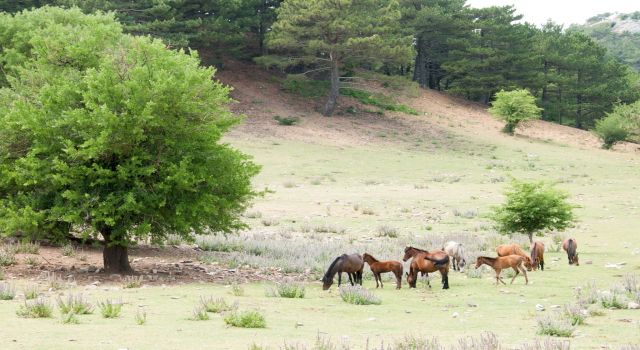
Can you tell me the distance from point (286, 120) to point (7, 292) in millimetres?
42750

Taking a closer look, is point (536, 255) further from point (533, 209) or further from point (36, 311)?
point (36, 311)

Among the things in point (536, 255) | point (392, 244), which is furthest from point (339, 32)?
point (536, 255)

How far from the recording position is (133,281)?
14375 millimetres

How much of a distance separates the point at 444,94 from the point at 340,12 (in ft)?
86.8

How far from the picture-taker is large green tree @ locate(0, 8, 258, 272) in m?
→ 14.6

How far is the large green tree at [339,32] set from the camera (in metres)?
53.2

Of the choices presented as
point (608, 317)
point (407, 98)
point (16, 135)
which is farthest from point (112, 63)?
point (407, 98)

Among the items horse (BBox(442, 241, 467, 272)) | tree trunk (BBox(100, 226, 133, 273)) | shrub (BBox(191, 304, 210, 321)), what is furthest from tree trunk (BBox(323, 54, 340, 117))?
shrub (BBox(191, 304, 210, 321))

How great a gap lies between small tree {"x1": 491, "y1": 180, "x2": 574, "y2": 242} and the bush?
4613 cm

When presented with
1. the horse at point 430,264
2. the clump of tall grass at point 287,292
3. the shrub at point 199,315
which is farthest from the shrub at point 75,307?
the horse at point 430,264

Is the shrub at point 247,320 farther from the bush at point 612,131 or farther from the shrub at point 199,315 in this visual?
the bush at point 612,131

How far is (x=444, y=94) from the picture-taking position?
254ft

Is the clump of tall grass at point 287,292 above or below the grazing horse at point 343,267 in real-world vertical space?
below

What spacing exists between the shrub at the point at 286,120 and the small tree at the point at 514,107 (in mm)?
18141
